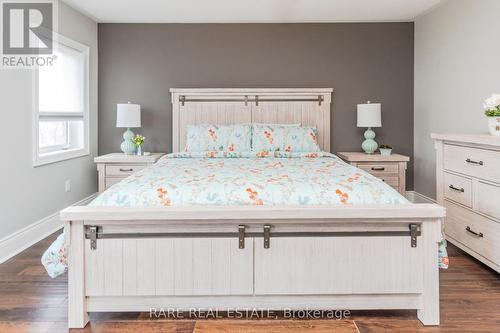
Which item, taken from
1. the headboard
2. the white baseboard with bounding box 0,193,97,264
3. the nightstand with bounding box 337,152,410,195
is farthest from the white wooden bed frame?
the headboard

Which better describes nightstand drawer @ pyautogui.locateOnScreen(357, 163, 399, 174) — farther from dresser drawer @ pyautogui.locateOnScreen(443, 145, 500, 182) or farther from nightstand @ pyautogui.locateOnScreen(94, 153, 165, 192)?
nightstand @ pyautogui.locateOnScreen(94, 153, 165, 192)

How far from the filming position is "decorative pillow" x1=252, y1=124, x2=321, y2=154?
4.53 m

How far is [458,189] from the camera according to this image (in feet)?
10.9

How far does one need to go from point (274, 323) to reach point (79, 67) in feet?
12.3

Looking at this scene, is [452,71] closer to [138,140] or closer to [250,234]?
[250,234]

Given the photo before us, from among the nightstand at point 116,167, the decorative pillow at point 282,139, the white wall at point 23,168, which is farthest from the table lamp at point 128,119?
the decorative pillow at point 282,139

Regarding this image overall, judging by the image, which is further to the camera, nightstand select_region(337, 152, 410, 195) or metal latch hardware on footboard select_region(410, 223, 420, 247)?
nightstand select_region(337, 152, 410, 195)

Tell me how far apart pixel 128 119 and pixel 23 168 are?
145cm

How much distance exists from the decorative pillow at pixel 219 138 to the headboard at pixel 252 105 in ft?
1.38

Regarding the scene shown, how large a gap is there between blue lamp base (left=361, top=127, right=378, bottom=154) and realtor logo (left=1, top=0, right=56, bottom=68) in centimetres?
347

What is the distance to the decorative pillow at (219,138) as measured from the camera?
455cm

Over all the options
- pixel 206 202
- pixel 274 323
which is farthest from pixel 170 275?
pixel 274 323

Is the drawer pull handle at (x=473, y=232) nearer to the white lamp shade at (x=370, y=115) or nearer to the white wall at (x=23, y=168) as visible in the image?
the white lamp shade at (x=370, y=115)

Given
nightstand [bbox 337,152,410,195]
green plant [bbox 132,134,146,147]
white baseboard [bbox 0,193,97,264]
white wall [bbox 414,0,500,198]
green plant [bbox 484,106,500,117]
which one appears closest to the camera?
green plant [bbox 484,106,500,117]
